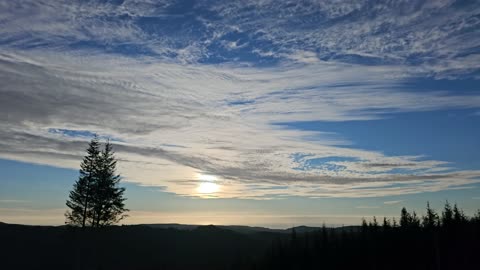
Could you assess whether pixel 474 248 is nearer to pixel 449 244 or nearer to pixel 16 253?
pixel 449 244

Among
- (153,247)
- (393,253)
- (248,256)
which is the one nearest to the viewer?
(393,253)

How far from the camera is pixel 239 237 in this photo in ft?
344

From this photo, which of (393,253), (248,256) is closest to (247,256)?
(248,256)

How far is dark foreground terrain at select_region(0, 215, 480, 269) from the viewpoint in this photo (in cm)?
5181

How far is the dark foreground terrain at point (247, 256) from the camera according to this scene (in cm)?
5181

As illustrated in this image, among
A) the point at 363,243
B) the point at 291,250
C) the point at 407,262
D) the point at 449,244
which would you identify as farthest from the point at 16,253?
the point at 449,244

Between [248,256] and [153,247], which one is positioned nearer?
[248,256]

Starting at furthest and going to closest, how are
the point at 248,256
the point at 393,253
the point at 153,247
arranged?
the point at 153,247, the point at 248,256, the point at 393,253

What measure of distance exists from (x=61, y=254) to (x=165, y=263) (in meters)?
14.8

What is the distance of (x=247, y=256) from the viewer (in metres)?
64.8

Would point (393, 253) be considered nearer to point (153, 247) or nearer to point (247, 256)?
point (247, 256)

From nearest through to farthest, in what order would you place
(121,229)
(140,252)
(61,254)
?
1. (61,254)
2. (140,252)
3. (121,229)

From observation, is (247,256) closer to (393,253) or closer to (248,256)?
(248,256)

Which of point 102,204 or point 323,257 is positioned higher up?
point 102,204
